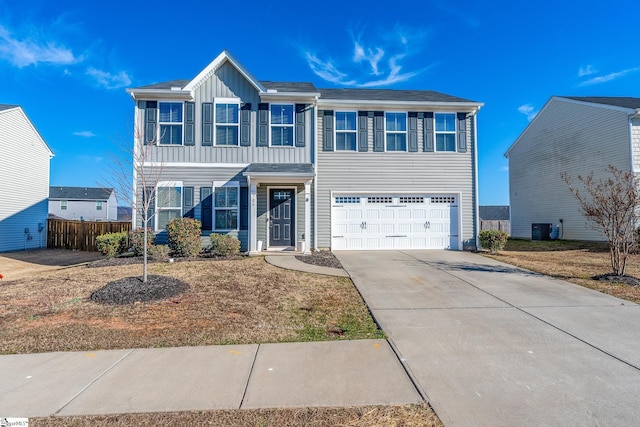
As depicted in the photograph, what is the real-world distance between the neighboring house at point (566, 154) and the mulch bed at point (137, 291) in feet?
52.9

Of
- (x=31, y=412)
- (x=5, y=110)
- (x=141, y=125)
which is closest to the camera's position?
(x=31, y=412)

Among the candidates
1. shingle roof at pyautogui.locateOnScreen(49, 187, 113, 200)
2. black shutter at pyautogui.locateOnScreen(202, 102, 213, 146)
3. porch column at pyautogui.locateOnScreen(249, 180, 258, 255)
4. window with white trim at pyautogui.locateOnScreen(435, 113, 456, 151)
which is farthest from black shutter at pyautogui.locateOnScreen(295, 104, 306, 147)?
shingle roof at pyautogui.locateOnScreen(49, 187, 113, 200)

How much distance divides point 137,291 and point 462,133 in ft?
41.1

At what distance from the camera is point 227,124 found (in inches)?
475

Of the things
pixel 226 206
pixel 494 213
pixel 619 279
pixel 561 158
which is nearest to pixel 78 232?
pixel 226 206

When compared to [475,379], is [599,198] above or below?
above

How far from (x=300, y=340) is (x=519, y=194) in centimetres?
2173

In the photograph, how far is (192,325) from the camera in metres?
4.65

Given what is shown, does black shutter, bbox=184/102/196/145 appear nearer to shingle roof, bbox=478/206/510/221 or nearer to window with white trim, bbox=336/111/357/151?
window with white trim, bbox=336/111/357/151

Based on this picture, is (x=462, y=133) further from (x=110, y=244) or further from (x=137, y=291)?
(x=110, y=244)

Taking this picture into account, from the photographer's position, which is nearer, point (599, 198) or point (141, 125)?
point (599, 198)

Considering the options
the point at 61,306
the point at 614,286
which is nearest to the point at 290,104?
the point at 61,306

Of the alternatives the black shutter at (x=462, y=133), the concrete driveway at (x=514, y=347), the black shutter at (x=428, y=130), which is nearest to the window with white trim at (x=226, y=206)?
the concrete driveway at (x=514, y=347)

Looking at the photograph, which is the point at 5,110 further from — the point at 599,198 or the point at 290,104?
the point at 599,198
